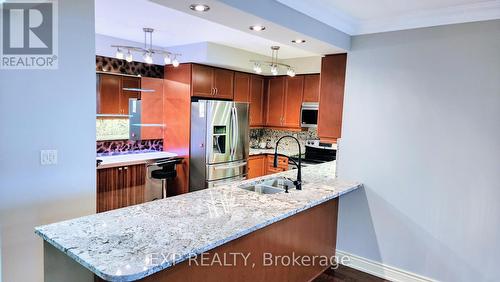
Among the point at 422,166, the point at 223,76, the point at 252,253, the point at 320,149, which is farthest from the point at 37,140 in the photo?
the point at 320,149

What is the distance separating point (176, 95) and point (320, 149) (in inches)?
98.0

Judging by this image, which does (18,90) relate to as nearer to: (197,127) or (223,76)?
(197,127)

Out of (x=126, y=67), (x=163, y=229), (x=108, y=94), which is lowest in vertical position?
(x=163, y=229)

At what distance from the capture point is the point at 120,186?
4.12 metres

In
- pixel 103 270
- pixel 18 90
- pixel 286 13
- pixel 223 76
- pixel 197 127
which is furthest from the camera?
pixel 223 76

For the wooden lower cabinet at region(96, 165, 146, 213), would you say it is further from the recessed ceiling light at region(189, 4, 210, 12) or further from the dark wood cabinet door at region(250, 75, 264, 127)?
the recessed ceiling light at region(189, 4, 210, 12)

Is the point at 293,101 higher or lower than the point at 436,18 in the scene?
lower

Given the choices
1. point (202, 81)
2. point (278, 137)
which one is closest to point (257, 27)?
point (202, 81)

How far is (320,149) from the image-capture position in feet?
17.2

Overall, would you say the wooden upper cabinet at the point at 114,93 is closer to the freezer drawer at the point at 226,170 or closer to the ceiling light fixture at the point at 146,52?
the ceiling light fixture at the point at 146,52

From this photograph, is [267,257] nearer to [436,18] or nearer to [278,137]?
[436,18]

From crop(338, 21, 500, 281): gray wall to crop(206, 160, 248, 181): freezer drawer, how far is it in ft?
6.80

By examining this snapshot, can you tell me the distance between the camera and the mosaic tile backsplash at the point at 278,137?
577 centimetres

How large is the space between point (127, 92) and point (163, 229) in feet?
11.0
